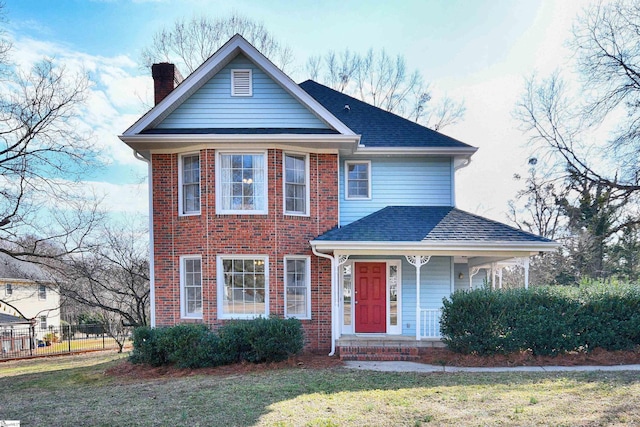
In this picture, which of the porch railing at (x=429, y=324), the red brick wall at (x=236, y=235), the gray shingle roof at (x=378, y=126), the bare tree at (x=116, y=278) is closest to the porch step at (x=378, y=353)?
the porch railing at (x=429, y=324)

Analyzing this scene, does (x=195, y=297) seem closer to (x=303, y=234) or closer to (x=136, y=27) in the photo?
(x=303, y=234)

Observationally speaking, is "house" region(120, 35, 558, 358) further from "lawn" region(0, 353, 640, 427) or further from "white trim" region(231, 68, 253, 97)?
"lawn" region(0, 353, 640, 427)

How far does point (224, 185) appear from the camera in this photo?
10656 millimetres

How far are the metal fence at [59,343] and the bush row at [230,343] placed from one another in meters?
12.4

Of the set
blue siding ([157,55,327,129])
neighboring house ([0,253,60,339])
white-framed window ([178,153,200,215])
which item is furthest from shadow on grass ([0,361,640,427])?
neighboring house ([0,253,60,339])

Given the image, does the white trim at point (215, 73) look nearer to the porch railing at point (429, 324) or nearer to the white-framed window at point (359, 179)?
the white-framed window at point (359, 179)

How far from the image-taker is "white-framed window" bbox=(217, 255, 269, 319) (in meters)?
10.6

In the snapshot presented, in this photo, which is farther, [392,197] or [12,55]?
[12,55]

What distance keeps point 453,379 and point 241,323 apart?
16.1 ft

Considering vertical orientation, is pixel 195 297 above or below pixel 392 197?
below

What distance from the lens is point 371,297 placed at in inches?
461

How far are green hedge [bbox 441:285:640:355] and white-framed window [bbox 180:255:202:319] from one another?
666 centimetres

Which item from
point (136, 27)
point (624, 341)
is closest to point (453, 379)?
point (624, 341)

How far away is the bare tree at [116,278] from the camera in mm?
17281
